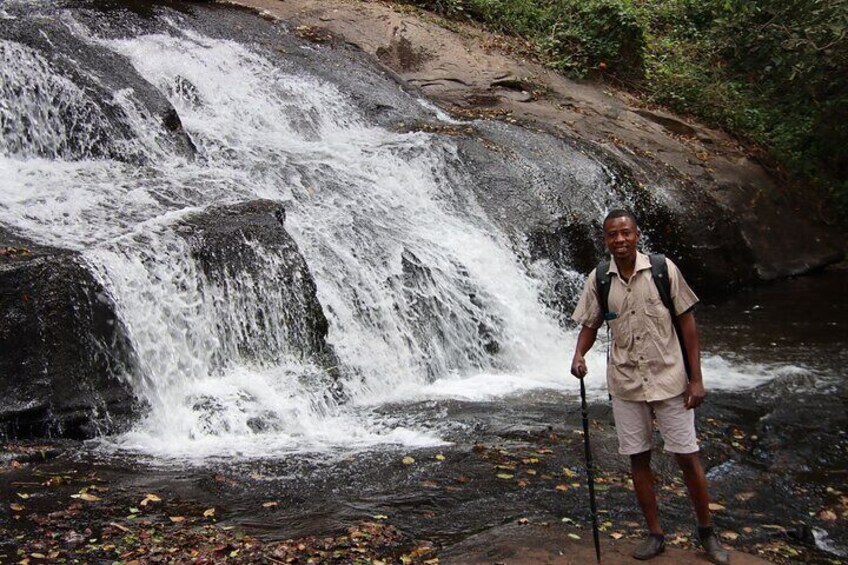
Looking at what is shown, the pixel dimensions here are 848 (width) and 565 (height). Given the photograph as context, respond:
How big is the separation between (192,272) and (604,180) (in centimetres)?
709

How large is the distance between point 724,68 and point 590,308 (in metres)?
14.0

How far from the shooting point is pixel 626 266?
5137 mm

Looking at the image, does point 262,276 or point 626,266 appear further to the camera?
point 262,276

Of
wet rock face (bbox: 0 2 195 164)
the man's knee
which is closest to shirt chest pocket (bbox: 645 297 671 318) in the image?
the man's knee

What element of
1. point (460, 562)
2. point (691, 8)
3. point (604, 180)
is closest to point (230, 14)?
point (604, 180)

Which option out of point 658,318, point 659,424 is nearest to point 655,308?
point 658,318

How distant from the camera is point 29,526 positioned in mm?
5395

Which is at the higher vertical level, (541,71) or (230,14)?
(230,14)

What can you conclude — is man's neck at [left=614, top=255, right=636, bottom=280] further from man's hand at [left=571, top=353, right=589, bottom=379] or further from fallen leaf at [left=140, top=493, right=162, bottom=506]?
fallen leaf at [left=140, top=493, right=162, bottom=506]

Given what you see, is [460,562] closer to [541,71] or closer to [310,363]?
[310,363]

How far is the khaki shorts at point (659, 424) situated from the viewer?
5.11m

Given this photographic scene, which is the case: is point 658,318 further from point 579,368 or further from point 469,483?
point 469,483

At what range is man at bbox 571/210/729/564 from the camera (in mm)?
5062

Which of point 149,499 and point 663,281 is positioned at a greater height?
point 663,281
